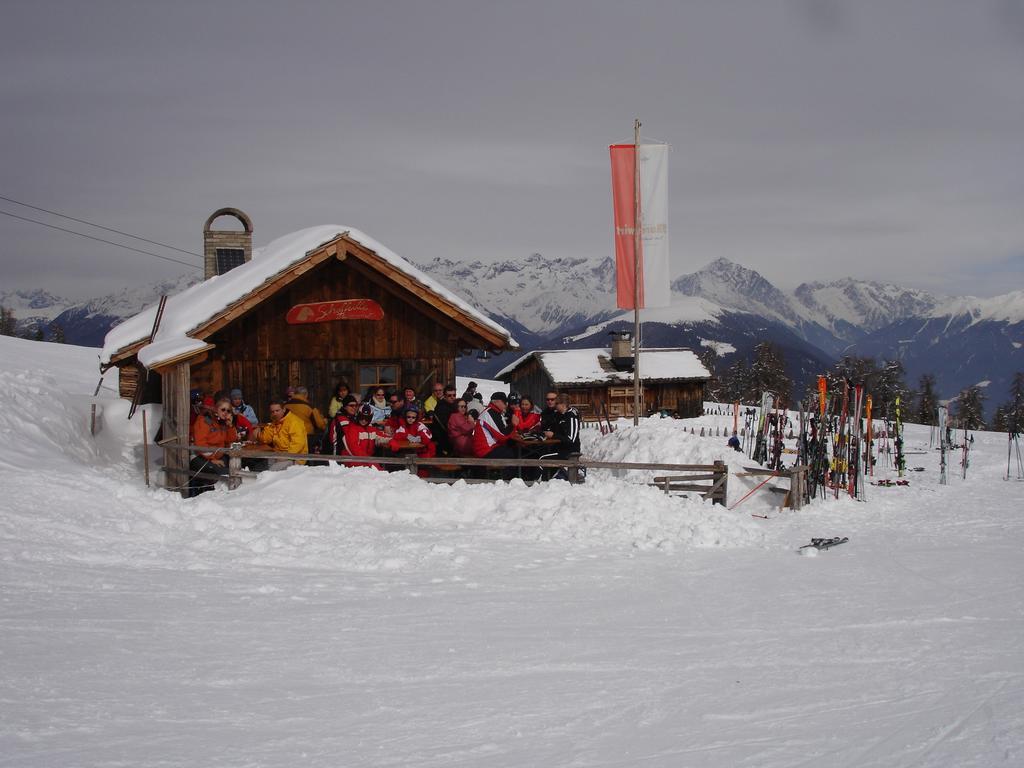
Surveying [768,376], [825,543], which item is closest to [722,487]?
[825,543]

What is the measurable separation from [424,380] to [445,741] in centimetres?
1116

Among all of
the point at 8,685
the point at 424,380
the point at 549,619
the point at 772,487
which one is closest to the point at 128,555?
the point at 8,685

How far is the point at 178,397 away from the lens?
505 inches

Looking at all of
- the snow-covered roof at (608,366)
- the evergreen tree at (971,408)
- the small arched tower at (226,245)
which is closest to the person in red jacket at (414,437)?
the small arched tower at (226,245)

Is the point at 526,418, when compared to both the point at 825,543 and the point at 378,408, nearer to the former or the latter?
the point at 378,408

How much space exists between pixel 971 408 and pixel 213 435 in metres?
66.3

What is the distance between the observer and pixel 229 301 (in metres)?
13.1

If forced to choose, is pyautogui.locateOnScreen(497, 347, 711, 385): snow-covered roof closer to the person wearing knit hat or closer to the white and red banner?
the white and red banner

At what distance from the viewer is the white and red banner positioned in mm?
17078

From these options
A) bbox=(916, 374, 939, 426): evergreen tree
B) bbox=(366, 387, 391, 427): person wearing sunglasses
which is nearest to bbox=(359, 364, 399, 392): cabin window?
bbox=(366, 387, 391, 427): person wearing sunglasses

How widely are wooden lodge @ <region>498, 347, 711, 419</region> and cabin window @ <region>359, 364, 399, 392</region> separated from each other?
90.7 ft

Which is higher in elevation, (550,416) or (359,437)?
(550,416)

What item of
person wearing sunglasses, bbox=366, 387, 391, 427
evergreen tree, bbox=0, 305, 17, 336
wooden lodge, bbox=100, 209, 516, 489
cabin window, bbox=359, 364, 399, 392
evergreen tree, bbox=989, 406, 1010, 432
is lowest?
evergreen tree, bbox=989, 406, 1010, 432

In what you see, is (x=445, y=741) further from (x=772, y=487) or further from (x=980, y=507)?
(x=980, y=507)
